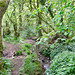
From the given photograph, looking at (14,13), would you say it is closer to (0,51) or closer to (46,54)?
(46,54)

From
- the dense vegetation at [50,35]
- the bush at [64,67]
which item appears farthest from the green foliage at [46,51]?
the bush at [64,67]

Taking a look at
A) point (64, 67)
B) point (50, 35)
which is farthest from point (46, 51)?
point (50, 35)

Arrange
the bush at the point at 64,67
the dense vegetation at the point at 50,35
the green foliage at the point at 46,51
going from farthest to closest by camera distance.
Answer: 1. the green foliage at the point at 46,51
2. the bush at the point at 64,67
3. the dense vegetation at the point at 50,35

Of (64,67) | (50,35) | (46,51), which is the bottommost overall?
(46,51)

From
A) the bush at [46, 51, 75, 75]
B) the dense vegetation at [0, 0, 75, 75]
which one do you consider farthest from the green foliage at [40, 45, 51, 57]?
the bush at [46, 51, 75, 75]

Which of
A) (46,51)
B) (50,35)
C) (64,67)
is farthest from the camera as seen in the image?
(46,51)

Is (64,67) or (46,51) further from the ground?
(64,67)

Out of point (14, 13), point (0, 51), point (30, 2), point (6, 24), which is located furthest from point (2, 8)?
point (6, 24)

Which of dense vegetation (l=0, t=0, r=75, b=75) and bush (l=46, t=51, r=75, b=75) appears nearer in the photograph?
dense vegetation (l=0, t=0, r=75, b=75)

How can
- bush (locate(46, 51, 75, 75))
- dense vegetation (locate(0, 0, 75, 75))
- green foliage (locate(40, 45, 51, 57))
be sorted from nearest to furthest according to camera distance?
1. dense vegetation (locate(0, 0, 75, 75))
2. bush (locate(46, 51, 75, 75))
3. green foliage (locate(40, 45, 51, 57))

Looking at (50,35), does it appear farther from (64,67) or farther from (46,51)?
(46,51)

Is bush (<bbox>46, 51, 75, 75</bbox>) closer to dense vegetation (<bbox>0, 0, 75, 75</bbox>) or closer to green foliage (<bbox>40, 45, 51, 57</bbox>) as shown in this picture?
dense vegetation (<bbox>0, 0, 75, 75</bbox>)

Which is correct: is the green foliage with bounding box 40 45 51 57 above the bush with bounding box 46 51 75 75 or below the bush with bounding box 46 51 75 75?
below

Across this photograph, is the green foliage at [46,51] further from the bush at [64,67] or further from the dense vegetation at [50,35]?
the bush at [64,67]
